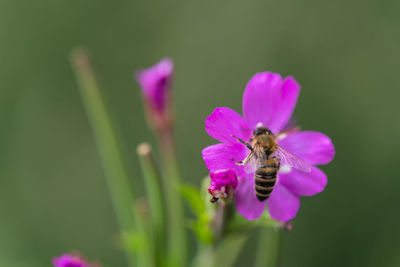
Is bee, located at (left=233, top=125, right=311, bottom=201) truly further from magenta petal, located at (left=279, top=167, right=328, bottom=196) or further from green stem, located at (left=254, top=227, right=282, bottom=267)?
green stem, located at (left=254, top=227, right=282, bottom=267)

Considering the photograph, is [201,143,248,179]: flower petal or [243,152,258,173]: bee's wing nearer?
[201,143,248,179]: flower petal

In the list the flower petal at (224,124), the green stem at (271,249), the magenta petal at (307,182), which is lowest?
the green stem at (271,249)

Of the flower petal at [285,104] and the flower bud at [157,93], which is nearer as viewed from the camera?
the flower petal at [285,104]

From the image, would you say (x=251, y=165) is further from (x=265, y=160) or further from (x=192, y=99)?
(x=192, y=99)

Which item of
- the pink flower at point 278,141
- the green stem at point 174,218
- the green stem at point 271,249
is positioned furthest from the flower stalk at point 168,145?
the pink flower at point 278,141

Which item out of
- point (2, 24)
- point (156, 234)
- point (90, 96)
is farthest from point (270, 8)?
point (156, 234)

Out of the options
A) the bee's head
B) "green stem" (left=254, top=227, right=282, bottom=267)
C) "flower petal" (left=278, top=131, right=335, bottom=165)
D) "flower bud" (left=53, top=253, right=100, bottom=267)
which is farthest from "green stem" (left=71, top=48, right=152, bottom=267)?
"flower petal" (left=278, top=131, right=335, bottom=165)

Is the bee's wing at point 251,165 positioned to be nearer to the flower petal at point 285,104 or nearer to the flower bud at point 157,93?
the flower petal at point 285,104
